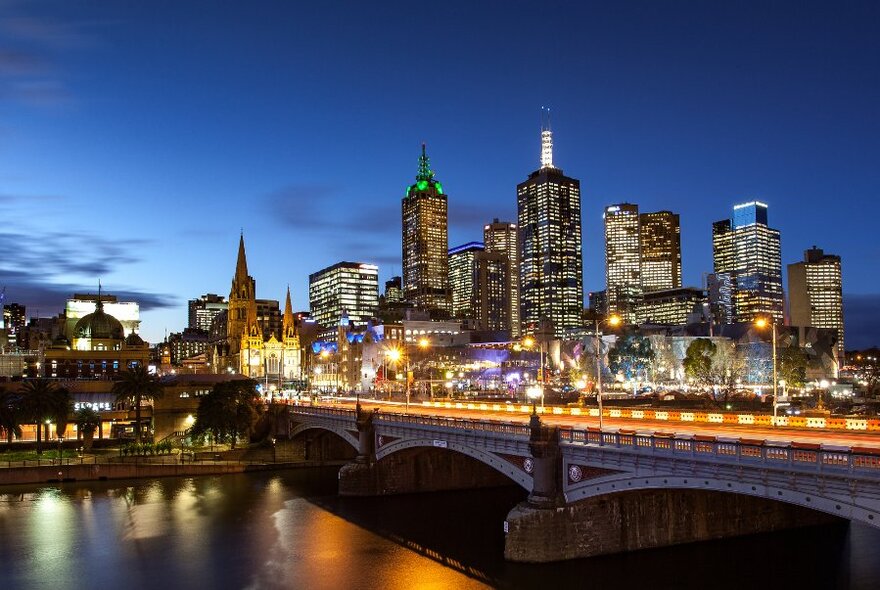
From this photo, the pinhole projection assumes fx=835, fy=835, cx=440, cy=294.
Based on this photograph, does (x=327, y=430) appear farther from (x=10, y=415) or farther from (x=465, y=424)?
(x=465, y=424)

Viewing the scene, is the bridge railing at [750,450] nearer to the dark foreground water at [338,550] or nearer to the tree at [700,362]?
the dark foreground water at [338,550]

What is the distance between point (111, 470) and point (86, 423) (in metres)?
23.8

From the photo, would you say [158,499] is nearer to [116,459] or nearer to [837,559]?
[116,459]

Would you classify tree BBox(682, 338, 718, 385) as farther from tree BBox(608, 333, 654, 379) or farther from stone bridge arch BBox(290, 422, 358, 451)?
stone bridge arch BBox(290, 422, 358, 451)

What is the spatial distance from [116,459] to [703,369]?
12330 cm

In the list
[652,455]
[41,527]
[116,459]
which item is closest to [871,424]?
[652,455]

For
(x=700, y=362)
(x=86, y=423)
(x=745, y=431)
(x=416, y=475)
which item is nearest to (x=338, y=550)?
(x=416, y=475)

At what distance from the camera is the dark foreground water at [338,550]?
48.6 metres

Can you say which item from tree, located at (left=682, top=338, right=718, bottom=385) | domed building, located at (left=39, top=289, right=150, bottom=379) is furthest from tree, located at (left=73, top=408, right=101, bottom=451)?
tree, located at (left=682, top=338, right=718, bottom=385)

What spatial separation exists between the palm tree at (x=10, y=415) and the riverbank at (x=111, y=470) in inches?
356

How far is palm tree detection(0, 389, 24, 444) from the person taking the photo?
9638 cm

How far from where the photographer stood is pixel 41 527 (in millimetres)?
66188

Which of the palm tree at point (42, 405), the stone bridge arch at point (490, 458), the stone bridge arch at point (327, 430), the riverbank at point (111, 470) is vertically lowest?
the riverbank at point (111, 470)

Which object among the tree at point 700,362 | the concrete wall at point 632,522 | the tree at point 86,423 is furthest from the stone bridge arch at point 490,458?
the tree at point 700,362
